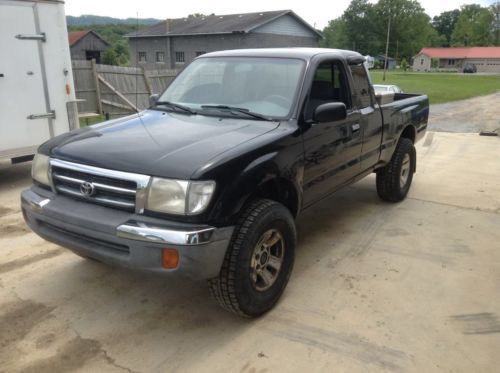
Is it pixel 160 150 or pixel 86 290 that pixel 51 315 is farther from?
pixel 160 150

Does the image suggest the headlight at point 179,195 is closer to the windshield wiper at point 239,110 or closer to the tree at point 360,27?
the windshield wiper at point 239,110

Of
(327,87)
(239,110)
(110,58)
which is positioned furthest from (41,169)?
(110,58)

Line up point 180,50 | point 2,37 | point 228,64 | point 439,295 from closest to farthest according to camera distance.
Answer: point 439,295
point 228,64
point 2,37
point 180,50

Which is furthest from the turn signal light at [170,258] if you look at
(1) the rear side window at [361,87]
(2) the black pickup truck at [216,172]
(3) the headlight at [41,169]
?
(1) the rear side window at [361,87]

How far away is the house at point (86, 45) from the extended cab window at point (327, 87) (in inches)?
1792

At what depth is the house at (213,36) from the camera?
112ft

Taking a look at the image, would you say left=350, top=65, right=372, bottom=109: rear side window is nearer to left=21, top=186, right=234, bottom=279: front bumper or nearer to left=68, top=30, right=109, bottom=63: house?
left=21, top=186, right=234, bottom=279: front bumper

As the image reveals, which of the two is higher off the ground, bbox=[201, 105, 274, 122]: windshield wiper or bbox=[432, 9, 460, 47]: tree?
bbox=[432, 9, 460, 47]: tree

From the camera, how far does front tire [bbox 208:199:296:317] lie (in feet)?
9.77

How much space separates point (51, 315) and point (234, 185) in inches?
65.6

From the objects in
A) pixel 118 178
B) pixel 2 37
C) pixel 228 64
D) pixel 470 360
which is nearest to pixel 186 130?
pixel 118 178

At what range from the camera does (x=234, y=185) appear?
292 centimetres

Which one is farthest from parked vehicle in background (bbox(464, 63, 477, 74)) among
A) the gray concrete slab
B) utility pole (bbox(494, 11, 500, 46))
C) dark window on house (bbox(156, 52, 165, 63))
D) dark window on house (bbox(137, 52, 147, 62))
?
the gray concrete slab

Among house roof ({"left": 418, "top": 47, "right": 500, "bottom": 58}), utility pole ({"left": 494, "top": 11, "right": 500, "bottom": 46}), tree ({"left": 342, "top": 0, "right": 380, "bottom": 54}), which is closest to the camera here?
house roof ({"left": 418, "top": 47, "right": 500, "bottom": 58})
